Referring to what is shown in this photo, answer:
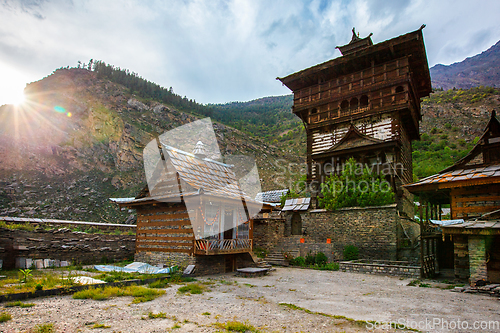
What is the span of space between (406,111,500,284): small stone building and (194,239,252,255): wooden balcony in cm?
935

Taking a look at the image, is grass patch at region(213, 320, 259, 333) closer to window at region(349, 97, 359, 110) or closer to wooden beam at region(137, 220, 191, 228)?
wooden beam at region(137, 220, 191, 228)

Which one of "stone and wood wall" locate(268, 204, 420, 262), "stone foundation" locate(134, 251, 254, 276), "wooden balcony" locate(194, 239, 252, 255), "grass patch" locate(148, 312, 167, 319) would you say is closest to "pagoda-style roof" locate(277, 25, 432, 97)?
"stone and wood wall" locate(268, 204, 420, 262)

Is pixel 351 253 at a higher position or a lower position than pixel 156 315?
lower

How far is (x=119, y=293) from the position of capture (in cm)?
911

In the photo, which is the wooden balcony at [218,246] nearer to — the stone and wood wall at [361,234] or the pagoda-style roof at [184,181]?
the pagoda-style roof at [184,181]

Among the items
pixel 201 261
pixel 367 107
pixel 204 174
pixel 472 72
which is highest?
pixel 472 72

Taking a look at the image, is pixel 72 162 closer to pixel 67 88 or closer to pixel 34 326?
pixel 67 88

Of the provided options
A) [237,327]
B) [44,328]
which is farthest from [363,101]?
[44,328]

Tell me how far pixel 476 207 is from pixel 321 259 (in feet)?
32.2

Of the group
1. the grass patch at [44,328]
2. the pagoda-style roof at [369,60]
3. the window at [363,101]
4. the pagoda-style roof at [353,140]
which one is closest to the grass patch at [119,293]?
the grass patch at [44,328]

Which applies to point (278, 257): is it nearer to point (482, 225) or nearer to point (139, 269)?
point (139, 269)

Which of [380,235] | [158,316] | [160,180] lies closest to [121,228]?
[160,180]

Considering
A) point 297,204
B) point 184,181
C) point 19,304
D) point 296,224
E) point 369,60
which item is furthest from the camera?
point 297,204

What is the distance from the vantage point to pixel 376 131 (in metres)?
25.1
